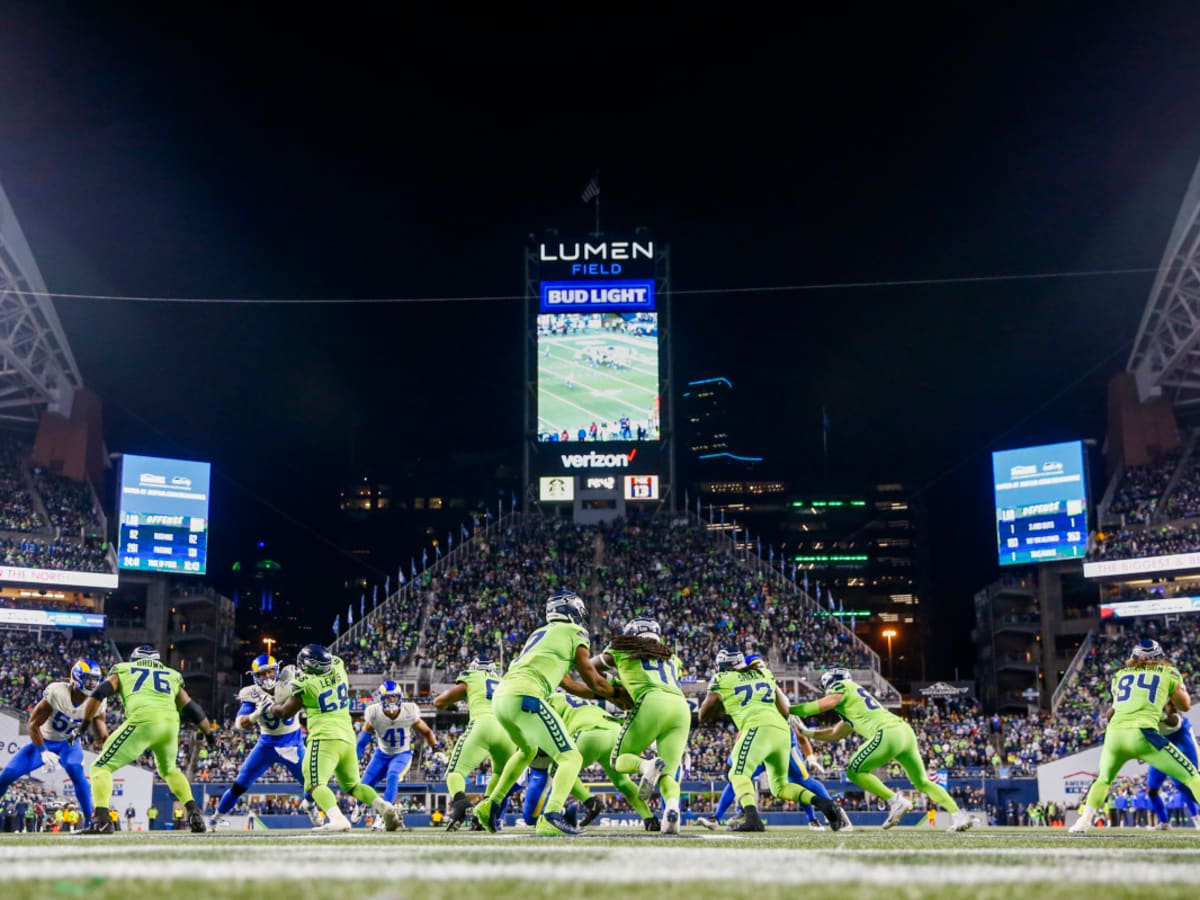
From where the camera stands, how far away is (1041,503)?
212ft

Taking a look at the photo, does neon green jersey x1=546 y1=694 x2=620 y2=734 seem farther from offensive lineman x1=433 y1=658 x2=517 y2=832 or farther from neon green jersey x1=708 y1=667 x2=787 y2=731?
neon green jersey x1=708 y1=667 x2=787 y2=731

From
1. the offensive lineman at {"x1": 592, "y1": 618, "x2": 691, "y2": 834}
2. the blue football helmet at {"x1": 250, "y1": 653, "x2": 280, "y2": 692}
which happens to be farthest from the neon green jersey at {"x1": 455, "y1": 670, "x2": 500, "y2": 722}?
the offensive lineman at {"x1": 592, "y1": 618, "x2": 691, "y2": 834}

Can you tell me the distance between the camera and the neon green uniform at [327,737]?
48.6 feet

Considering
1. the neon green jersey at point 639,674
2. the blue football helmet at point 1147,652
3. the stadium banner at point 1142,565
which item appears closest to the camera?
the neon green jersey at point 639,674

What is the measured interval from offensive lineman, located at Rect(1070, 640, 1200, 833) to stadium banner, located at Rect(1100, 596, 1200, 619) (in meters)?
44.3

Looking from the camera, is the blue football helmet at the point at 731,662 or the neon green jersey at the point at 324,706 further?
the blue football helmet at the point at 731,662

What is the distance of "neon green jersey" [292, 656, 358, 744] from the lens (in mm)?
14891

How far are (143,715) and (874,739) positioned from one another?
9299mm

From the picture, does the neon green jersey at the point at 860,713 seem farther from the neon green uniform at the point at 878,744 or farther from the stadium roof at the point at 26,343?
the stadium roof at the point at 26,343

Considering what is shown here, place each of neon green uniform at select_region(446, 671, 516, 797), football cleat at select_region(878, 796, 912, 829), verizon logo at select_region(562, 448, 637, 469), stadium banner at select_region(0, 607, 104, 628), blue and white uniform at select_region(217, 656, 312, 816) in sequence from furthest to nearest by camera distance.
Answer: verizon logo at select_region(562, 448, 637, 469)
stadium banner at select_region(0, 607, 104, 628)
football cleat at select_region(878, 796, 912, 829)
blue and white uniform at select_region(217, 656, 312, 816)
neon green uniform at select_region(446, 671, 516, 797)

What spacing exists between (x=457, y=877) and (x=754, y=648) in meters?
50.3

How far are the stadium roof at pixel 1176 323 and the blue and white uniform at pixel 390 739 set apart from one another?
118ft

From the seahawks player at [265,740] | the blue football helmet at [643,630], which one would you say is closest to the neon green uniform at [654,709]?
the blue football helmet at [643,630]

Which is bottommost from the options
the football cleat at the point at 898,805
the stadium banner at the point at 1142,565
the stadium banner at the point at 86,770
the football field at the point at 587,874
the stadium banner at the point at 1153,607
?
the stadium banner at the point at 86,770
